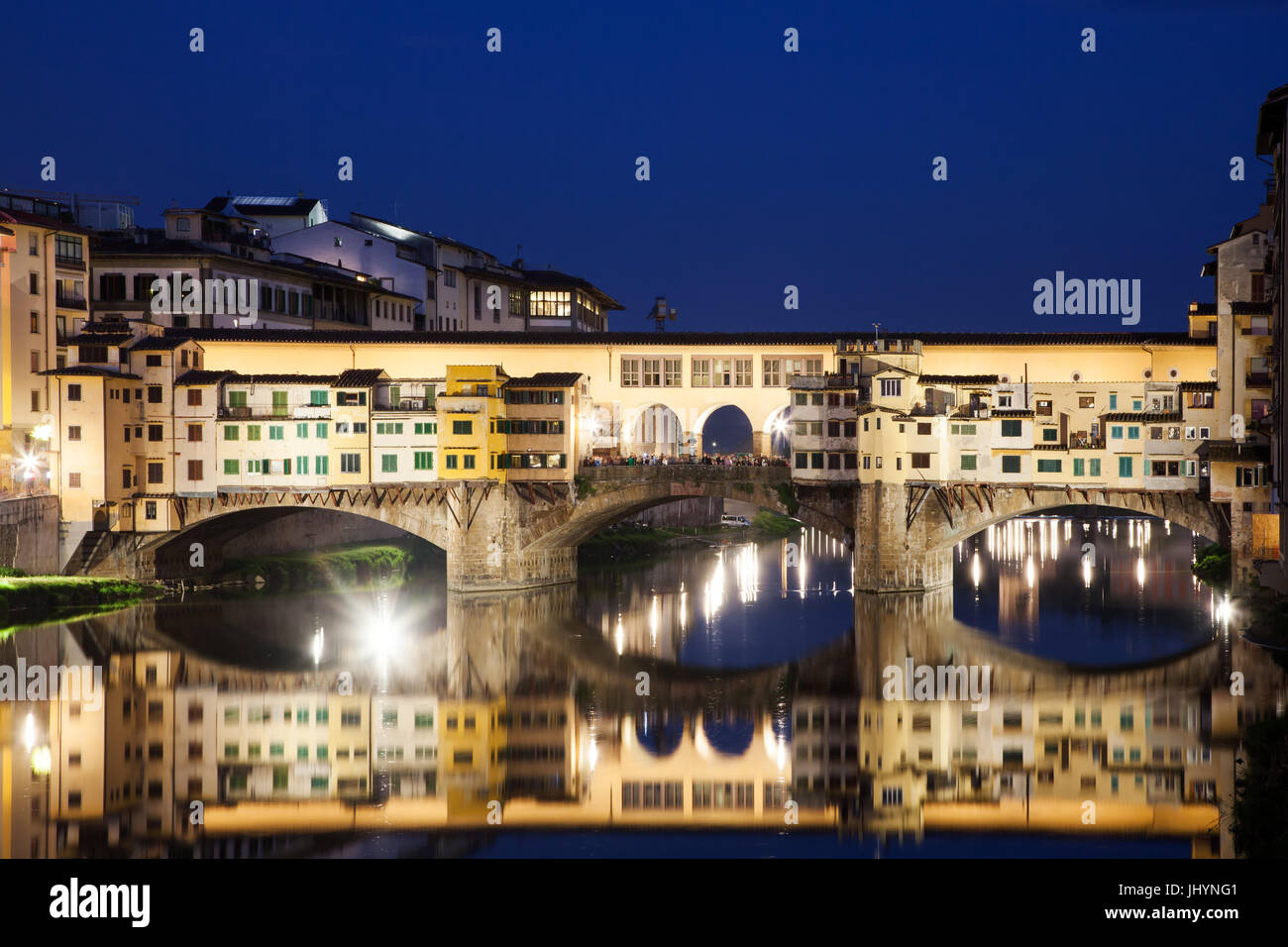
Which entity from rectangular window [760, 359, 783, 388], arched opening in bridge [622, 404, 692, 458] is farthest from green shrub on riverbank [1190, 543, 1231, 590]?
arched opening in bridge [622, 404, 692, 458]

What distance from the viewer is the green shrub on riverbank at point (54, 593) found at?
4397 cm

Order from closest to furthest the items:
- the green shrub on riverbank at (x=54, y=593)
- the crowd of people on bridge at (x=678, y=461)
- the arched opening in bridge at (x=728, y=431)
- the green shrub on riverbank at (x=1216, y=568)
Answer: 1. the green shrub on riverbank at (x=54, y=593)
2. the green shrub on riverbank at (x=1216, y=568)
3. the crowd of people on bridge at (x=678, y=461)
4. the arched opening in bridge at (x=728, y=431)

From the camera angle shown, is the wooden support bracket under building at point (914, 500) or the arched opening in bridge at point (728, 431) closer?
the wooden support bracket under building at point (914, 500)

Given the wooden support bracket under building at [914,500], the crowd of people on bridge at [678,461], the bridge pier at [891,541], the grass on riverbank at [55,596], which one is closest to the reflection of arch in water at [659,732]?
the bridge pier at [891,541]

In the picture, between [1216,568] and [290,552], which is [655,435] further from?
[1216,568]

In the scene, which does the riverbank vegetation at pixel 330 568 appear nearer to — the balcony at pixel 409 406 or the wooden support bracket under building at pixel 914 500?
the balcony at pixel 409 406

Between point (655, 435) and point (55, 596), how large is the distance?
34.8 m

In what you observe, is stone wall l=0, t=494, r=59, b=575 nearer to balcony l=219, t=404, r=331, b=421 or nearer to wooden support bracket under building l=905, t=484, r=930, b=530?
balcony l=219, t=404, r=331, b=421

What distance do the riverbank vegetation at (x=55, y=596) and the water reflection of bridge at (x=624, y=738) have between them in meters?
3.11
